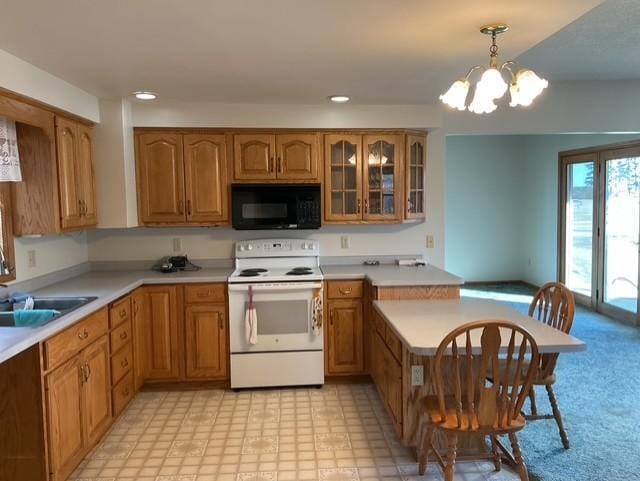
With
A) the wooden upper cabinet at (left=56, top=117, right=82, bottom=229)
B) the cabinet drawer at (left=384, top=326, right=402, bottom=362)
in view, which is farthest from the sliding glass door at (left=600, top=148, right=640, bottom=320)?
the wooden upper cabinet at (left=56, top=117, right=82, bottom=229)

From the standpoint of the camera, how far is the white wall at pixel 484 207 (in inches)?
280

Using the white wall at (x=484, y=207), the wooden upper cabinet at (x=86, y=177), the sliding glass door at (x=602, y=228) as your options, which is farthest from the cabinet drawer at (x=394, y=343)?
the white wall at (x=484, y=207)

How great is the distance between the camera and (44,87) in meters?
2.70

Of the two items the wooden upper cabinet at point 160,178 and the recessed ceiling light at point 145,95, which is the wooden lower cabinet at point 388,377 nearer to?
the wooden upper cabinet at point 160,178

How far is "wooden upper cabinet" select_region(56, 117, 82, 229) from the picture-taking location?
297cm

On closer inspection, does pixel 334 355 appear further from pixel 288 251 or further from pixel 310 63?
pixel 310 63

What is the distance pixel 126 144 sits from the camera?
355 centimetres

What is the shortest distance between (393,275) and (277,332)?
96 cm

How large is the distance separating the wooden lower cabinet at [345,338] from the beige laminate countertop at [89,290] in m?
0.89

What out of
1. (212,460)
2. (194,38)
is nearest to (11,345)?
(212,460)

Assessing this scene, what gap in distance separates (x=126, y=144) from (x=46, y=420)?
2.10 meters

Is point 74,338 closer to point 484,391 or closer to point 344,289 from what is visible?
point 344,289

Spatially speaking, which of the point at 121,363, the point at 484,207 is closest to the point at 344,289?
the point at 121,363

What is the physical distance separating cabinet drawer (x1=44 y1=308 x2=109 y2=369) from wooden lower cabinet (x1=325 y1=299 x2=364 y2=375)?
5.22 ft
